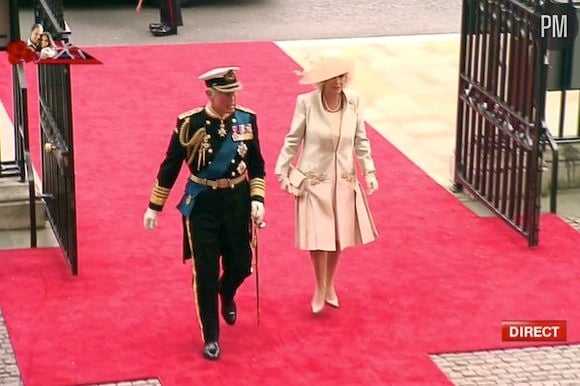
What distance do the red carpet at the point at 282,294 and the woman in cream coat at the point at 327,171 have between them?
0.61 meters

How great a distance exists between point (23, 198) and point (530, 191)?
3.86m

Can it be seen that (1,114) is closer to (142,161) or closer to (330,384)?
(142,161)

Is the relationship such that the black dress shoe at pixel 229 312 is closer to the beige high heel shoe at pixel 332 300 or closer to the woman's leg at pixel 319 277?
the woman's leg at pixel 319 277

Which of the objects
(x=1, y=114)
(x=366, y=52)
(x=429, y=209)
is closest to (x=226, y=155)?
(x=429, y=209)

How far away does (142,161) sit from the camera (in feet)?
43.4

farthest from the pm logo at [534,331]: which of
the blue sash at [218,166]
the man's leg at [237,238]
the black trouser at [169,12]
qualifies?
the black trouser at [169,12]

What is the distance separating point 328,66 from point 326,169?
0.72m

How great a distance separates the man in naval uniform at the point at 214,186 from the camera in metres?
9.17

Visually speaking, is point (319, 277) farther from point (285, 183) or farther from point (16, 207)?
point (16, 207)

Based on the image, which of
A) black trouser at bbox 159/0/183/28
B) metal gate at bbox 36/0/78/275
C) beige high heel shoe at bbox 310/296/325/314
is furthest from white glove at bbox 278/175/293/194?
black trouser at bbox 159/0/183/28

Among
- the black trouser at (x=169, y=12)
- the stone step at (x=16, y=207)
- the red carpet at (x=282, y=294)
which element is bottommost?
the red carpet at (x=282, y=294)

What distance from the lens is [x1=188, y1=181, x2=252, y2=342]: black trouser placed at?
9.22 meters

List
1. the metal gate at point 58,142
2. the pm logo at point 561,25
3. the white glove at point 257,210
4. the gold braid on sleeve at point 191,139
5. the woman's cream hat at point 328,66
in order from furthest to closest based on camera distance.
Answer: the pm logo at point 561,25 → the metal gate at point 58,142 → the woman's cream hat at point 328,66 → the white glove at point 257,210 → the gold braid on sleeve at point 191,139

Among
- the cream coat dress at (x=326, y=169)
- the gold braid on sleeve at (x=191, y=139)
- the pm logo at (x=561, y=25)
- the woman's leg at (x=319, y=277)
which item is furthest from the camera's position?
the pm logo at (x=561, y=25)
